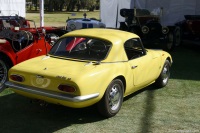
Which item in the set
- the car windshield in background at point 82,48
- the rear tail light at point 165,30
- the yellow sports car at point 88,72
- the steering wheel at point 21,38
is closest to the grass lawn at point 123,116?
the yellow sports car at point 88,72

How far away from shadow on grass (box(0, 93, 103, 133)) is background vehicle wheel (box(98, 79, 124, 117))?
200 millimetres

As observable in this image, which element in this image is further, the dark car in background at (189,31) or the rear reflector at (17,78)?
the dark car in background at (189,31)

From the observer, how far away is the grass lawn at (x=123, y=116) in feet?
14.1

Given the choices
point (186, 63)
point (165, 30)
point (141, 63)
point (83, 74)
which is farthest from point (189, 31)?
point (83, 74)

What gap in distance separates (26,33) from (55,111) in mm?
2239

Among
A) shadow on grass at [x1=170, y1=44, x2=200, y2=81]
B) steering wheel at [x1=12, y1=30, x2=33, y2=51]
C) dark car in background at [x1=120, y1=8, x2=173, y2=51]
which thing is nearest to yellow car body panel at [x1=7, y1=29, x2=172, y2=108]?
steering wheel at [x1=12, y1=30, x2=33, y2=51]

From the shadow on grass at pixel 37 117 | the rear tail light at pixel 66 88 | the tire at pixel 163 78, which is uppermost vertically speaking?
the rear tail light at pixel 66 88

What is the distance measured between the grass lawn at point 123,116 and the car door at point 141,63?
416mm

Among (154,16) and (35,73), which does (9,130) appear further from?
(154,16)

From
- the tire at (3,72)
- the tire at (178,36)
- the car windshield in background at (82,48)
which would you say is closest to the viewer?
the car windshield in background at (82,48)

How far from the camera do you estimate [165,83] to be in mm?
6504

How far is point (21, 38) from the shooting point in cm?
636

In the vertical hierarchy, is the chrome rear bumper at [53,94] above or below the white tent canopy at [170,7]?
below

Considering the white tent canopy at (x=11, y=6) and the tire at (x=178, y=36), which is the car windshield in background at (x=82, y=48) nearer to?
the tire at (x=178, y=36)
